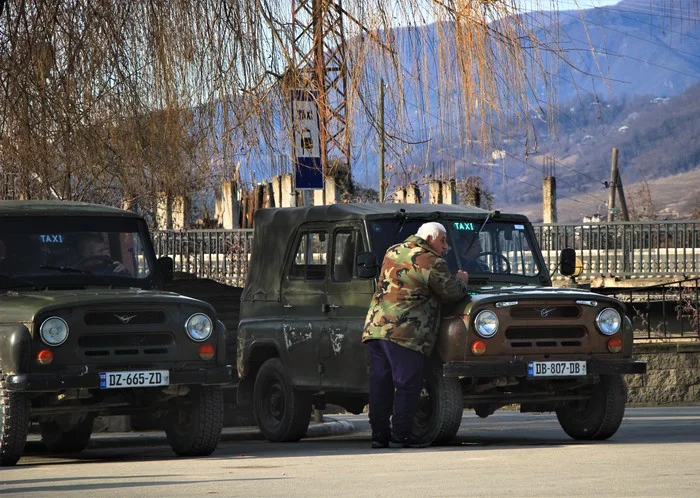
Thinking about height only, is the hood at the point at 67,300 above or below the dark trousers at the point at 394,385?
above

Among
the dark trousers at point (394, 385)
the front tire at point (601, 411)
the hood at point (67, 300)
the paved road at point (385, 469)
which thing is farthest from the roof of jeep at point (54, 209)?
→ the front tire at point (601, 411)

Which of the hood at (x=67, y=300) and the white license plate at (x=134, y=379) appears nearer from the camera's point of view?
the hood at (x=67, y=300)

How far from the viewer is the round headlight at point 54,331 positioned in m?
12.4

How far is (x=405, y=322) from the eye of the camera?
43.9 feet

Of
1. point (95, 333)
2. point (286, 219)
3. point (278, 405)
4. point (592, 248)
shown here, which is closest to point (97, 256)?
point (95, 333)

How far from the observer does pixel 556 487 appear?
31.2 ft

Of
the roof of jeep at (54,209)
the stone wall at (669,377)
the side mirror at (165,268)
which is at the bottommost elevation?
the stone wall at (669,377)

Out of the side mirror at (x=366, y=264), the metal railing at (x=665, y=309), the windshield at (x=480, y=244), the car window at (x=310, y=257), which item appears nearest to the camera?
the side mirror at (x=366, y=264)

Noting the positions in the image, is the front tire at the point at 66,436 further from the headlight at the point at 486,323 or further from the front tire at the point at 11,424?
the headlight at the point at 486,323

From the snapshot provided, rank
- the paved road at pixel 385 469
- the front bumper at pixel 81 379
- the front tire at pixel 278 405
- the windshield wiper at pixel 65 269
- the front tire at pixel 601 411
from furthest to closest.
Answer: the front tire at pixel 278 405, the front tire at pixel 601 411, the windshield wiper at pixel 65 269, the front bumper at pixel 81 379, the paved road at pixel 385 469

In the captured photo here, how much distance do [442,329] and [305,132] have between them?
2.08m

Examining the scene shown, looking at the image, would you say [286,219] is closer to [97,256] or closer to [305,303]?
[305,303]

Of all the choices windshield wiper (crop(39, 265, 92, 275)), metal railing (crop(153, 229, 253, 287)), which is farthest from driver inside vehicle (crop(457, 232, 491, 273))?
metal railing (crop(153, 229, 253, 287))

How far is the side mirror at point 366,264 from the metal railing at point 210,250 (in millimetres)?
19854
